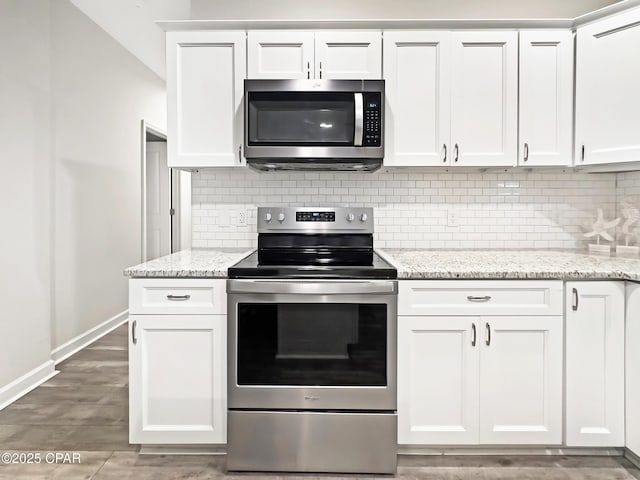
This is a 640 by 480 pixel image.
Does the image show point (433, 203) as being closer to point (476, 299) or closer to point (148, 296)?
point (476, 299)

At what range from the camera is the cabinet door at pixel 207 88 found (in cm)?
252

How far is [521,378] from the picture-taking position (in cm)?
212

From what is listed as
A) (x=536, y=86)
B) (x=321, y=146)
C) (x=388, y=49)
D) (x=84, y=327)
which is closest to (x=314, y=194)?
(x=321, y=146)

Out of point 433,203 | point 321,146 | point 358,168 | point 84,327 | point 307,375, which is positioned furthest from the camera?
point 84,327

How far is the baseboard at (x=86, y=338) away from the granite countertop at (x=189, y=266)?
69.6 inches

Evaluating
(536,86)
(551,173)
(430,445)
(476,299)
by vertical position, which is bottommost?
(430,445)

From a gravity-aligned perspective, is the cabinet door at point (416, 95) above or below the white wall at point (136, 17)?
below

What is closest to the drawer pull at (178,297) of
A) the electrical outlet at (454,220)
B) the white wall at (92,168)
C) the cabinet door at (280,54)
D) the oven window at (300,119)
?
the oven window at (300,119)

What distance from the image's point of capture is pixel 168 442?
215 cm

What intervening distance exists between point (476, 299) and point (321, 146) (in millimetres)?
1080

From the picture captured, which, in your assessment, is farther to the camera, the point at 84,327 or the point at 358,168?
the point at 84,327

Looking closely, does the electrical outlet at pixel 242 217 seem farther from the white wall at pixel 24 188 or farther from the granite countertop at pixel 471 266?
the white wall at pixel 24 188

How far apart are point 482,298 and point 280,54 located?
65.3 inches

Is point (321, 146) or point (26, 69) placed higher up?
point (26, 69)
